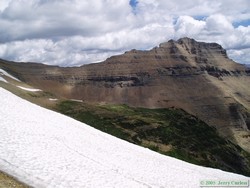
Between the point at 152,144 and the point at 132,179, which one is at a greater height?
the point at 132,179

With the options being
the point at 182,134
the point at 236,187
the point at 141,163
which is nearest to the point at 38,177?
the point at 141,163

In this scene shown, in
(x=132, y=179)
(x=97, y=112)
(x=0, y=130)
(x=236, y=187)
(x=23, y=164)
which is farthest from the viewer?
(x=97, y=112)

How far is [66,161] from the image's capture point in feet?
95.1

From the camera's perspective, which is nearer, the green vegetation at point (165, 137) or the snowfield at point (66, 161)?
the snowfield at point (66, 161)

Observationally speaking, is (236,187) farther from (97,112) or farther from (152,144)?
(97,112)

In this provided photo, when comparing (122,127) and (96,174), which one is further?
(122,127)

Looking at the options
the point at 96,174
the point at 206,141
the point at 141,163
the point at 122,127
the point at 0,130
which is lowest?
the point at 206,141

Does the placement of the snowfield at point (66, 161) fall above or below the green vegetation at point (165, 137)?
above

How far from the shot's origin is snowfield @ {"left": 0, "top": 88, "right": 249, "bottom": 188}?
2384 cm

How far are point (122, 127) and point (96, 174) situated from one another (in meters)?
79.0

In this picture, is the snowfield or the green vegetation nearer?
the snowfield

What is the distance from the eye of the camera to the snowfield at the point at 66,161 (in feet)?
78.2

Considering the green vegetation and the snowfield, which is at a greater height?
the snowfield

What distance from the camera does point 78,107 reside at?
118188mm
